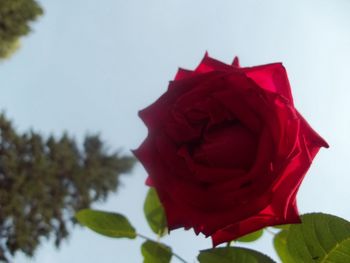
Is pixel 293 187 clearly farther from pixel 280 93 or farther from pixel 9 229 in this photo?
pixel 9 229

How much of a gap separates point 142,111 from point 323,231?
0.26m

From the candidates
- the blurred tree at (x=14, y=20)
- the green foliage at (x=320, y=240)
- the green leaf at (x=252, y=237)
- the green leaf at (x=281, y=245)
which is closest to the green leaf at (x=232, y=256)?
the green foliage at (x=320, y=240)

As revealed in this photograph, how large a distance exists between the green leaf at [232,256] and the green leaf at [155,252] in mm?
201

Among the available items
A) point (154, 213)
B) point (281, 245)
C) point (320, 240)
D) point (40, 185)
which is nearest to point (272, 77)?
point (320, 240)

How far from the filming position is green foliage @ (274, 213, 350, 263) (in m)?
0.53

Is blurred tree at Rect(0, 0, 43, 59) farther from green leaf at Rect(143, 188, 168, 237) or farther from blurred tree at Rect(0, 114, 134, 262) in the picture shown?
green leaf at Rect(143, 188, 168, 237)

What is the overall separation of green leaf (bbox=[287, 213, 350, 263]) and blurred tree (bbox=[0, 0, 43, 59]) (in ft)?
31.3

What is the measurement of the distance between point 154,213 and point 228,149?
17.9 inches

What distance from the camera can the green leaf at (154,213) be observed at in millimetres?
880

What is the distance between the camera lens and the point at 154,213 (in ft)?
2.93

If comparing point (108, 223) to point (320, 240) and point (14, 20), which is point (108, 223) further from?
point (14, 20)

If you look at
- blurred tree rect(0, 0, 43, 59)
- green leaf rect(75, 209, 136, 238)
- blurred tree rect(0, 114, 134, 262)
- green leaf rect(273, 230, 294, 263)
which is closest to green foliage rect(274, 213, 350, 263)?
green leaf rect(273, 230, 294, 263)

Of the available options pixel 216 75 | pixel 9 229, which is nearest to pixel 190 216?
pixel 216 75

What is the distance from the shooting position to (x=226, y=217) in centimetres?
46
